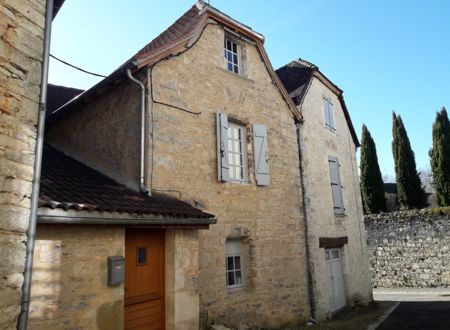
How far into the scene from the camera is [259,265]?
8.35 metres

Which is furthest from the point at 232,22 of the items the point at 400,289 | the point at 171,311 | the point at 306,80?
the point at 400,289

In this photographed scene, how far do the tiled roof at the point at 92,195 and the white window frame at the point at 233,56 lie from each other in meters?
4.07

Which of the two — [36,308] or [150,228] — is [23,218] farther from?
[150,228]

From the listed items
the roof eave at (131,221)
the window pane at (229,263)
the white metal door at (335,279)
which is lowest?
the white metal door at (335,279)

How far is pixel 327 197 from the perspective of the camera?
11359 millimetres

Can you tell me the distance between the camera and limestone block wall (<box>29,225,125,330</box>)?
15.2 ft

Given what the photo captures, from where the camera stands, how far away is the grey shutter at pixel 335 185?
470 inches

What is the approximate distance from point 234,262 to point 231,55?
506 centimetres

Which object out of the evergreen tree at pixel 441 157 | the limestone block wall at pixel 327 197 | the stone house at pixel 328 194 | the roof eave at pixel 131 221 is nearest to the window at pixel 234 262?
the roof eave at pixel 131 221

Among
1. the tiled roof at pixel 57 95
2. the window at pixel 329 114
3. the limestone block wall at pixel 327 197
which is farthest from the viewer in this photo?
the window at pixel 329 114

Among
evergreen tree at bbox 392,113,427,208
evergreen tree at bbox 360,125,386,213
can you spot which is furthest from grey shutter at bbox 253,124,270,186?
evergreen tree at bbox 392,113,427,208

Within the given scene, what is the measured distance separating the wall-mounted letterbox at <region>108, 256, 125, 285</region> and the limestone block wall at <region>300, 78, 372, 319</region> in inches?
232

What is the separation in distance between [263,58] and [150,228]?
5.86 metres

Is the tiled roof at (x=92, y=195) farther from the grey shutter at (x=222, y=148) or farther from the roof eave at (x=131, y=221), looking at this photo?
the grey shutter at (x=222, y=148)
